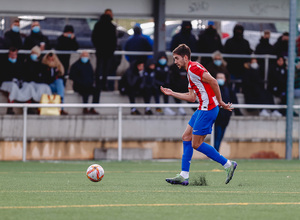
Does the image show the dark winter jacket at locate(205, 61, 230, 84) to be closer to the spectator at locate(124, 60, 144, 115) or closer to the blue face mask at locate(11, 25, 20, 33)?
the spectator at locate(124, 60, 144, 115)

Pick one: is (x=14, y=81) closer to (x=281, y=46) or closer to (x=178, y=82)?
(x=178, y=82)

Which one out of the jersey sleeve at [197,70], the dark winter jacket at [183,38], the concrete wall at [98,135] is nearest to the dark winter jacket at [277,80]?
the concrete wall at [98,135]

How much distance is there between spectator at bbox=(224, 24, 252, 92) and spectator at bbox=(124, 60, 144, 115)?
294 cm

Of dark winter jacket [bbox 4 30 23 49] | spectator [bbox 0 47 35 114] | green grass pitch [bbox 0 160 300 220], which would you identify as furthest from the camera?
dark winter jacket [bbox 4 30 23 49]

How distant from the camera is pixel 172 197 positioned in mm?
9438

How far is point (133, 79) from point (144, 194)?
32.8ft

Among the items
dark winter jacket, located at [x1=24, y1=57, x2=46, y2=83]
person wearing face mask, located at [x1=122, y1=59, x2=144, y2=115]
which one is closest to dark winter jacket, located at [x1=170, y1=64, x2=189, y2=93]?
person wearing face mask, located at [x1=122, y1=59, x2=144, y2=115]

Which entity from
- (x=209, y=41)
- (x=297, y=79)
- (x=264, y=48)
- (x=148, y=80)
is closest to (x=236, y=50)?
(x=209, y=41)

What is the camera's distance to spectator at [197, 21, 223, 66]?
70.4ft

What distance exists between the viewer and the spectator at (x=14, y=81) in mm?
18969

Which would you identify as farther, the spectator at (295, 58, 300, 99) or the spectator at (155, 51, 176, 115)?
the spectator at (295, 58, 300, 99)

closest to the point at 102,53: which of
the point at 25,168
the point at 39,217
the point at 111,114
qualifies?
the point at 111,114

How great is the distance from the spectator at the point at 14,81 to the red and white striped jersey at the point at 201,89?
8.21 metres

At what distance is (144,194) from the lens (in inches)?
390
